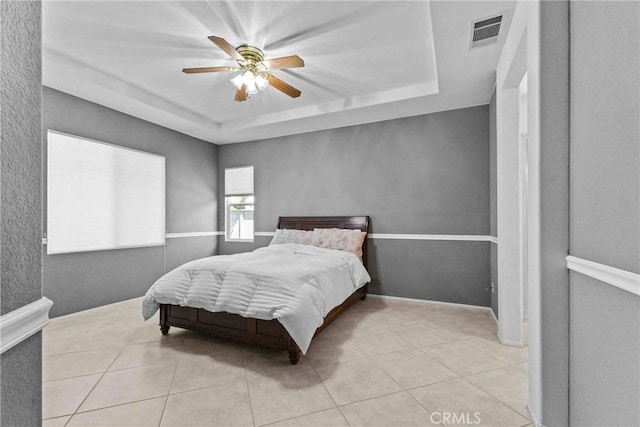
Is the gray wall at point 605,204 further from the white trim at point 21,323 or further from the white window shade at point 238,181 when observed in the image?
the white window shade at point 238,181

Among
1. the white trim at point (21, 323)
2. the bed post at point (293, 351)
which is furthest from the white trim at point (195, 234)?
the white trim at point (21, 323)

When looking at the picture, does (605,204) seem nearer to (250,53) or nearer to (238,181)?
(250,53)

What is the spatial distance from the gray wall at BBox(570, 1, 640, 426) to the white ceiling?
3.73 feet

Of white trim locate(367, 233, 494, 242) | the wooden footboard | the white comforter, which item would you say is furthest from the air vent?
the wooden footboard

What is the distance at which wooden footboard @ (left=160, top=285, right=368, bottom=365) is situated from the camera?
2.33m

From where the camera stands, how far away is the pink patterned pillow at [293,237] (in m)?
4.38

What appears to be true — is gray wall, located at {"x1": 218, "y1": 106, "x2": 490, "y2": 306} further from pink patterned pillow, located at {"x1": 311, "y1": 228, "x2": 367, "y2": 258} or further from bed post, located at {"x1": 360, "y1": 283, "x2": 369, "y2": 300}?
pink patterned pillow, located at {"x1": 311, "y1": 228, "x2": 367, "y2": 258}

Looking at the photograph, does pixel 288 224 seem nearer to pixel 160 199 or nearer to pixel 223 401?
pixel 160 199

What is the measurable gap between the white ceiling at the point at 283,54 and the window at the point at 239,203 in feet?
4.62

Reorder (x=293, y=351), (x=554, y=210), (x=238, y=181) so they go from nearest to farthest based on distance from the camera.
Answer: (x=554, y=210) < (x=293, y=351) < (x=238, y=181)

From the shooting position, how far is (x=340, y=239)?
415 centimetres

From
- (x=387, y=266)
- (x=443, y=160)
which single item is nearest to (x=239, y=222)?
(x=387, y=266)

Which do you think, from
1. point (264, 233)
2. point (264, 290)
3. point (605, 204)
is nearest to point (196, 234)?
point (264, 233)

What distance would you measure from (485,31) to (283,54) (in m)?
1.74
